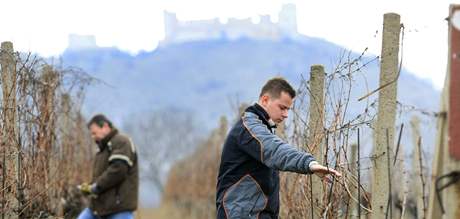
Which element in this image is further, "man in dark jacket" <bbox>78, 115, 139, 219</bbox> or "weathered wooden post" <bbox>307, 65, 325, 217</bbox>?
"man in dark jacket" <bbox>78, 115, 139, 219</bbox>

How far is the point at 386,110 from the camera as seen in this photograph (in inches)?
188

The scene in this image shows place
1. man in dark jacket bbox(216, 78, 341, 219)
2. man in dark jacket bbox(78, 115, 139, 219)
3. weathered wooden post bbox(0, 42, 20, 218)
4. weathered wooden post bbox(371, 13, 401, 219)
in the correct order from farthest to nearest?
man in dark jacket bbox(78, 115, 139, 219) < weathered wooden post bbox(0, 42, 20, 218) < man in dark jacket bbox(216, 78, 341, 219) < weathered wooden post bbox(371, 13, 401, 219)

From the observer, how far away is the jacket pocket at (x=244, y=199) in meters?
5.13

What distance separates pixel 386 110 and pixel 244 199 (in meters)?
1.01

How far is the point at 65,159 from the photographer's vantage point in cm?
1068

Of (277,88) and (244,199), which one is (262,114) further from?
(244,199)

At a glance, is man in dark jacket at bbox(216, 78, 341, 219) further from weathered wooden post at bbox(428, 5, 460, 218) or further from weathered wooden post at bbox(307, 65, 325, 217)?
weathered wooden post at bbox(428, 5, 460, 218)

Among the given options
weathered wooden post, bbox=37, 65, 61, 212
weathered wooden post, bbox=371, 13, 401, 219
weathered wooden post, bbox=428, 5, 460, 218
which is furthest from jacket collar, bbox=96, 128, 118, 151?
weathered wooden post, bbox=428, 5, 460, 218

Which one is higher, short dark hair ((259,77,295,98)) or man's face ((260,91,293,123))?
short dark hair ((259,77,295,98))

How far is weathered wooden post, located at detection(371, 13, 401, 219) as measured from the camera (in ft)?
15.7

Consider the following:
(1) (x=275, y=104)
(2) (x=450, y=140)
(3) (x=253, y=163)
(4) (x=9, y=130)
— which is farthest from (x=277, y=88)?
(4) (x=9, y=130)

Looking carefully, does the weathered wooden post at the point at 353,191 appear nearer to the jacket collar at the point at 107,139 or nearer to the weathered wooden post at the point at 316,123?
the weathered wooden post at the point at 316,123

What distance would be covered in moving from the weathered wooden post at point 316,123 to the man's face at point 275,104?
2.06ft

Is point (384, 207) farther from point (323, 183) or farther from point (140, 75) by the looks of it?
point (140, 75)
